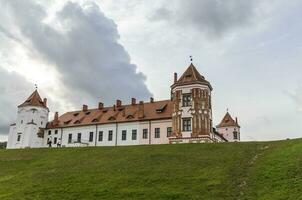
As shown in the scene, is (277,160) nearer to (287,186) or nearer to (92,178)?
(287,186)

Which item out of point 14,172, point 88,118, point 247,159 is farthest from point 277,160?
point 88,118

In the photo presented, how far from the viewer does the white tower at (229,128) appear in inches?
3452

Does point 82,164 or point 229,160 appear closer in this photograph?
point 229,160

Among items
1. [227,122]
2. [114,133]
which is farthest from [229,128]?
[114,133]

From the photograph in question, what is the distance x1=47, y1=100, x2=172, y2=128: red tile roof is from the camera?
222ft

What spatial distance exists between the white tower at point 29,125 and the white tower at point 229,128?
128 feet

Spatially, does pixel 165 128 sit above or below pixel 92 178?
above

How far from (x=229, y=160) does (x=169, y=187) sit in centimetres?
884

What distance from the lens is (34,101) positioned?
77812 mm

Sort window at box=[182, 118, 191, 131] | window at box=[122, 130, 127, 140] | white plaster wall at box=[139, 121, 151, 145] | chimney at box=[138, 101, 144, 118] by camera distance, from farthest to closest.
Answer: window at box=[122, 130, 127, 140] < chimney at box=[138, 101, 144, 118] < white plaster wall at box=[139, 121, 151, 145] < window at box=[182, 118, 191, 131]

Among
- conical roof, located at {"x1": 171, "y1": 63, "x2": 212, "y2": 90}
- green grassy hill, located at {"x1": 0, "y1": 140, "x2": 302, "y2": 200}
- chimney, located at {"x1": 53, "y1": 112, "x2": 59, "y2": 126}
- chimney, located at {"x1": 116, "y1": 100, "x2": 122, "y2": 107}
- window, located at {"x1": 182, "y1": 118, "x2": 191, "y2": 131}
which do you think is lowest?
green grassy hill, located at {"x1": 0, "y1": 140, "x2": 302, "y2": 200}

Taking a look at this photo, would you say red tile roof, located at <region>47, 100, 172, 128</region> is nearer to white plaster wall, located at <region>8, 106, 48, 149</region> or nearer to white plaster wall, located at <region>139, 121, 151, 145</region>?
white plaster wall, located at <region>139, 121, 151, 145</region>

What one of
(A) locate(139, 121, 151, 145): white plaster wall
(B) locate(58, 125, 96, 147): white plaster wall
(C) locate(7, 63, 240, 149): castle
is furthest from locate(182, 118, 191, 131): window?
(B) locate(58, 125, 96, 147): white plaster wall

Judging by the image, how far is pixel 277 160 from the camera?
102ft
